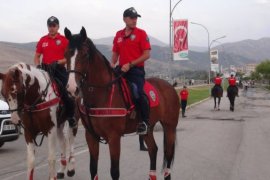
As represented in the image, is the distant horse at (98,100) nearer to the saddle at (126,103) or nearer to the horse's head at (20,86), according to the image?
the saddle at (126,103)

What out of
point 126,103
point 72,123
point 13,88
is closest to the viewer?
point 126,103

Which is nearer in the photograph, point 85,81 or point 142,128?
point 85,81

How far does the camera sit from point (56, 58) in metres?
7.76

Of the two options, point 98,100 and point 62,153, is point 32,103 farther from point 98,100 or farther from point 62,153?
point 62,153

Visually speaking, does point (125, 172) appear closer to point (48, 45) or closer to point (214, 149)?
point (48, 45)

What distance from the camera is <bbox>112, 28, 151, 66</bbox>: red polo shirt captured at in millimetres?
6434

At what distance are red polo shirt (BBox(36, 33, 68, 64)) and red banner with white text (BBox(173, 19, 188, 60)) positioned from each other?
18040 millimetres

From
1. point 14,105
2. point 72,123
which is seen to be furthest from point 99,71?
point 72,123

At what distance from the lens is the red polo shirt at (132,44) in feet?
21.1

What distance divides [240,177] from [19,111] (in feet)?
13.4

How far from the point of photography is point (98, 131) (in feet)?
19.6

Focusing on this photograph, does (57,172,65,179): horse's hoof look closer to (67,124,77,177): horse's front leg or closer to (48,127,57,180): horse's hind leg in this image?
(67,124,77,177): horse's front leg

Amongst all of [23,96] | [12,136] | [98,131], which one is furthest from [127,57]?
[12,136]

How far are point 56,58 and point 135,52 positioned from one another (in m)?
1.88
